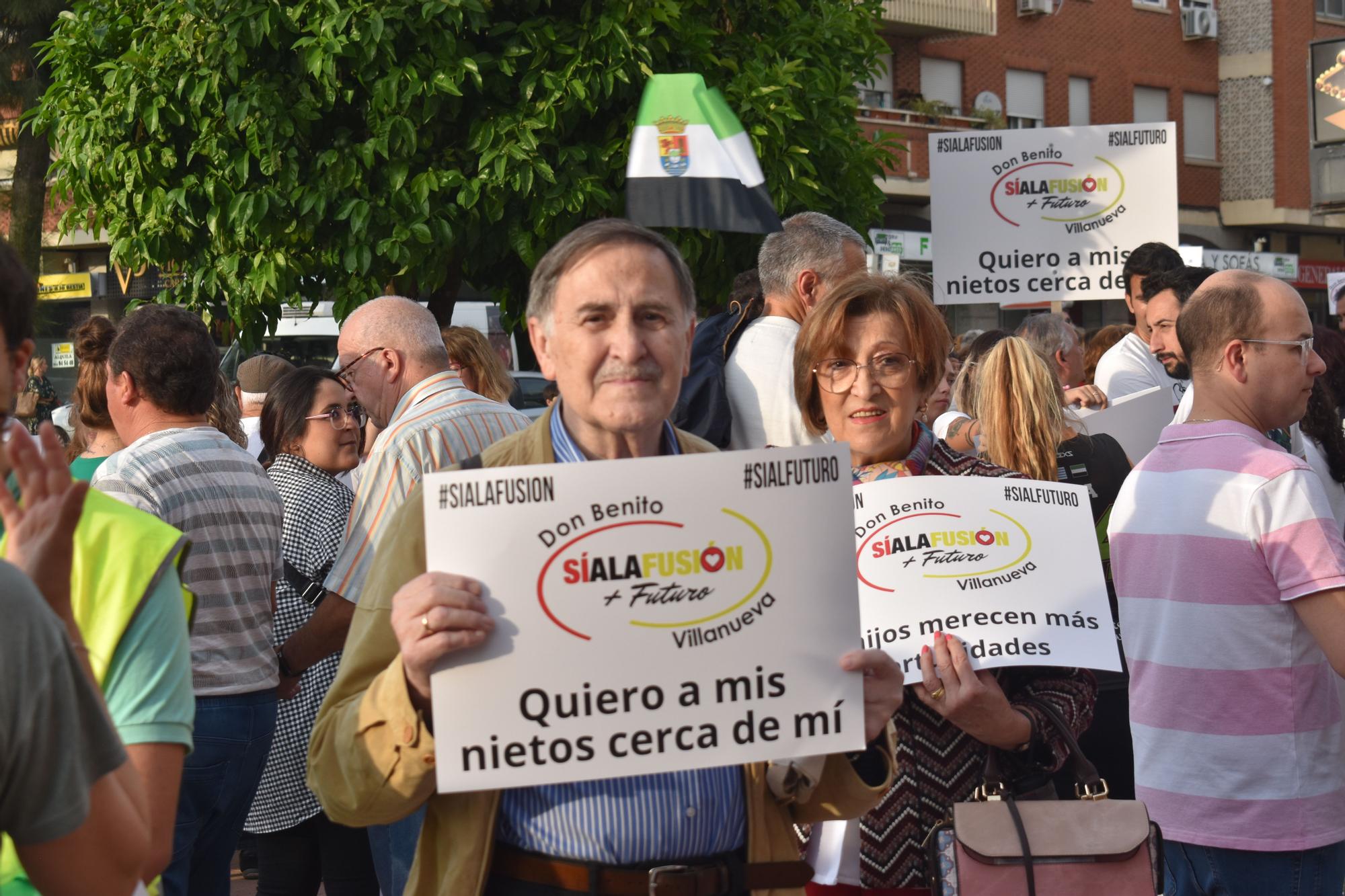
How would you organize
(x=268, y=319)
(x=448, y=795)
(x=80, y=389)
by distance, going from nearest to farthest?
(x=448, y=795)
(x=80, y=389)
(x=268, y=319)

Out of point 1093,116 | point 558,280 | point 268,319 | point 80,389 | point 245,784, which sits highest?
point 1093,116

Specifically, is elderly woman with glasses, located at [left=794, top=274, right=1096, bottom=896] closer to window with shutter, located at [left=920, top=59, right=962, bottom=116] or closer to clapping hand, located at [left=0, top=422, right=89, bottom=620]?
clapping hand, located at [left=0, top=422, right=89, bottom=620]

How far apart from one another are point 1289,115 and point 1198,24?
2.73m

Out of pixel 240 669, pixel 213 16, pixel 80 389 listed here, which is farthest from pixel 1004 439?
pixel 213 16

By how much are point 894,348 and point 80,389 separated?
3.42 m

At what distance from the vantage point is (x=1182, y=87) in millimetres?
33219

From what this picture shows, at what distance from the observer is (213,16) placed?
10.0 meters

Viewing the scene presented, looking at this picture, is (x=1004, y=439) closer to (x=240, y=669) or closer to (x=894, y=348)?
(x=894, y=348)

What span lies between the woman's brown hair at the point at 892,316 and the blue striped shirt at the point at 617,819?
47.3 inches

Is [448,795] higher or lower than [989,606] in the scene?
lower

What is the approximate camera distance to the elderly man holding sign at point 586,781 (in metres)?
2.34

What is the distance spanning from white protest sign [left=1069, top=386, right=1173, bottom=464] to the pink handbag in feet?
8.36

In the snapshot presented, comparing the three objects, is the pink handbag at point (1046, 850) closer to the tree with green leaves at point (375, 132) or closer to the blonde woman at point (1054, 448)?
the blonde woman at point (1054, 448)

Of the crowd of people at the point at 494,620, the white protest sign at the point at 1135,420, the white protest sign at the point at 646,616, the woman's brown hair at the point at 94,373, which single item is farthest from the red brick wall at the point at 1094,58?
the white protest sign at the point at 646,616
